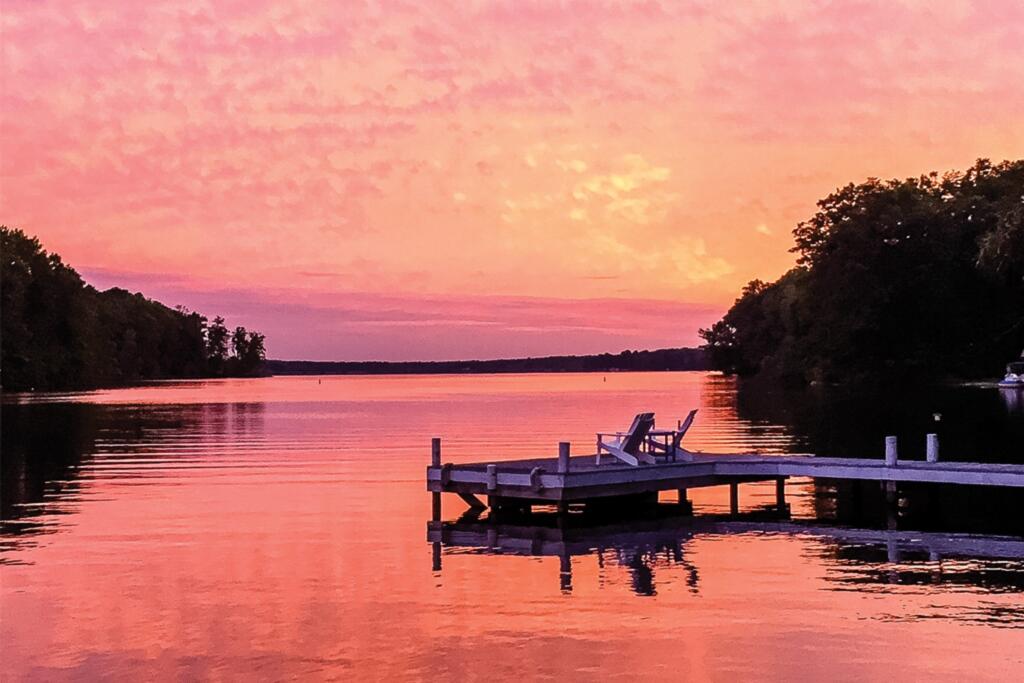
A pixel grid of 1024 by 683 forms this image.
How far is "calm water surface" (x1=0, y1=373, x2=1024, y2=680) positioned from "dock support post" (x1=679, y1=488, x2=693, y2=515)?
13.1 inches

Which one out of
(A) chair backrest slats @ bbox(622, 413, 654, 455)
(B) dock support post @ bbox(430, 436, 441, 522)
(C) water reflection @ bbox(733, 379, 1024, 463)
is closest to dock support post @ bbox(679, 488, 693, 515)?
(A) chair backrest slats @ bbox(622, 413, 654, 455)

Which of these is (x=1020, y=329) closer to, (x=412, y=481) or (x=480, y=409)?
(x=480, y=409)

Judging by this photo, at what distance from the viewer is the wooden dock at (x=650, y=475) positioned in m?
26.0

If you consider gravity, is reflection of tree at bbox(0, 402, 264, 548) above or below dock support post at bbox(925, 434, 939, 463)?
below

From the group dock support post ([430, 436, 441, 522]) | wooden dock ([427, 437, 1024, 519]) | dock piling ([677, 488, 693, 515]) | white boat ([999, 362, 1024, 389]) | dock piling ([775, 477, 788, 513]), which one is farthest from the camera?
white boat ([999, 362, 1024, 389])

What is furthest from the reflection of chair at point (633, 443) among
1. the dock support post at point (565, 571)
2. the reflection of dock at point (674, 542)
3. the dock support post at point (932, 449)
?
the dock support post at point (932, 449)

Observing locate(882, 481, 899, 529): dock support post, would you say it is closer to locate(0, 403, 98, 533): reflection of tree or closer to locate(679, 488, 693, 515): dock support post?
locate(679, 488, 693, 515): dock support post

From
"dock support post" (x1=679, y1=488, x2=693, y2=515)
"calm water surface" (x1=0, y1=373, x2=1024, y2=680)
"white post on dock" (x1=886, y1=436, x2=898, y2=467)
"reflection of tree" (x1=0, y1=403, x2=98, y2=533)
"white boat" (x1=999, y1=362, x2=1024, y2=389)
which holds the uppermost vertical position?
"white boat" (x1=999, y1=362, x2=1024, y2=389)

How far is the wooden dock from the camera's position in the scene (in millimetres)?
25953

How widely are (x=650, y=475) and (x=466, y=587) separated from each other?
29.6 feet

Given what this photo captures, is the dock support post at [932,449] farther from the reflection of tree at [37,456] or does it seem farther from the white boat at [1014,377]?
the white boat at [1014,377]

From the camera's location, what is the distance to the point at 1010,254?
7488cm

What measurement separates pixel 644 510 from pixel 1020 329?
8892 cm

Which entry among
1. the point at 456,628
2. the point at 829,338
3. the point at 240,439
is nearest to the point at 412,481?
the point at 456,628
